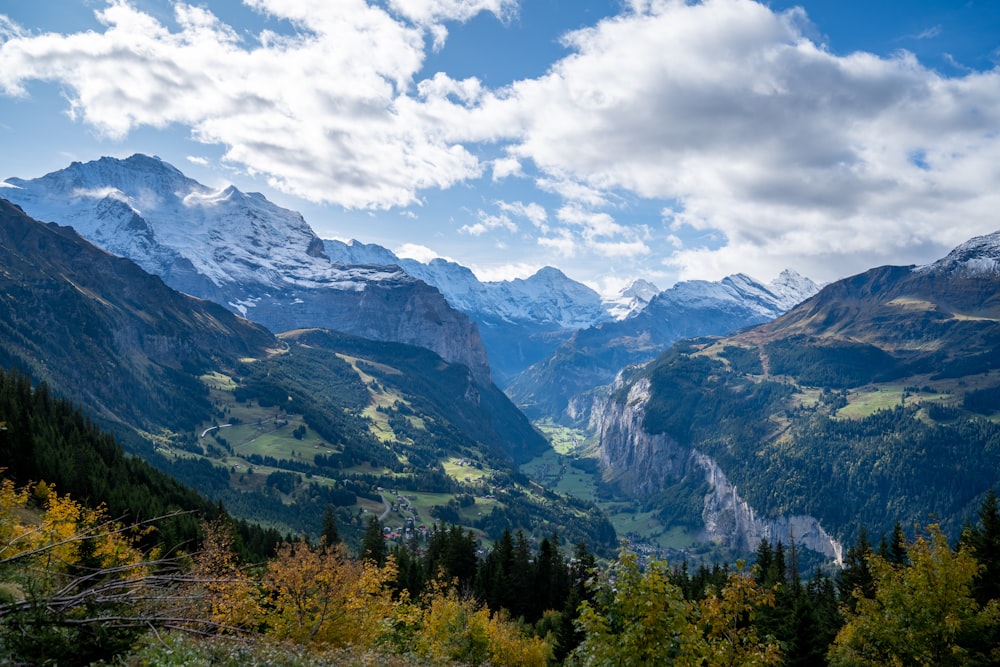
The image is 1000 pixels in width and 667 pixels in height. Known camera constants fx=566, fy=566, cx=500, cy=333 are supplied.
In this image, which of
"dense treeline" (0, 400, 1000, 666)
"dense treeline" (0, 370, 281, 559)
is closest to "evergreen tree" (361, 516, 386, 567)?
"dense treeline" (0, 370, 281, 559)

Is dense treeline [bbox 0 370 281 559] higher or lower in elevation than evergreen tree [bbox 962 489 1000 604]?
lower

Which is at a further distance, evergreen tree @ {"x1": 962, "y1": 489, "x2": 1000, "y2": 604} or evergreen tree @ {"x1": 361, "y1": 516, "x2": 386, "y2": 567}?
evergreen tree @ {"x1": 361, "y1": 516, "x2": 386, "y2": 567}

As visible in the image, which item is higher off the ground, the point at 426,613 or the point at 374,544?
the point at 426,613

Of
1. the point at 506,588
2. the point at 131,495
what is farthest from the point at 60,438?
the point at 506,588

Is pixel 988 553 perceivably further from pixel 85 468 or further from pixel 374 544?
pixel 85 468

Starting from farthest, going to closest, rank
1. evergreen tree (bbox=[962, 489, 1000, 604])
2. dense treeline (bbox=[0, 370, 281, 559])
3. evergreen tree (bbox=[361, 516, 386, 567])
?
evergreen tree (bbox=[361, 516, 386, 567]) < dense treeline (bbox=[0, 370, 281, 559]) < evergreen tree (bbox=[962, 489, 1000, 604])

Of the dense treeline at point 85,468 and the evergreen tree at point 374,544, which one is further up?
the dense treeline at point 85,468

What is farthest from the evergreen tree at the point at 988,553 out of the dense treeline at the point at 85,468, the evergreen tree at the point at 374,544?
the dense treeline at the point at 85,468

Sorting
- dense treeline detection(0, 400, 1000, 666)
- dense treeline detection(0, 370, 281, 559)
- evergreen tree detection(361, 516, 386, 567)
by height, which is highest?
dense treeline detection(0, 400, 1000, 666)

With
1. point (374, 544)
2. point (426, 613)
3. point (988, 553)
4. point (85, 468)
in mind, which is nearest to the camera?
point (988, 553)

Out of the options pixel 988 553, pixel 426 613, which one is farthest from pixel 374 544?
pixel 988 553

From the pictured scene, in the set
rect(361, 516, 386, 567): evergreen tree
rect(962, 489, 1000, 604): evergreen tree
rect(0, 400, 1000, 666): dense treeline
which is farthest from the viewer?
rect(361, 516, 386, 567): evergreen tree

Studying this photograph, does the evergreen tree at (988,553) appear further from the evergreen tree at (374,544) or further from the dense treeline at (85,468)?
the dense treeline at (85,468)

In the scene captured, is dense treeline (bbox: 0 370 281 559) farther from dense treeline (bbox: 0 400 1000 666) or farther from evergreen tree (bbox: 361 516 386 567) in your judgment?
evergreen tree (bbox: 361 516 386 567)
